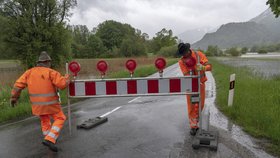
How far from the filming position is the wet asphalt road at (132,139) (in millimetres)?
4191

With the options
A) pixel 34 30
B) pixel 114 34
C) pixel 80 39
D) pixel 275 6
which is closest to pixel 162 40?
pixel 114 34

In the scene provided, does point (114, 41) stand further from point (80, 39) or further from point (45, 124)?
point (45, 124)

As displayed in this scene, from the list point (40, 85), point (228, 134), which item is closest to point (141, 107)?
point (228, 134)

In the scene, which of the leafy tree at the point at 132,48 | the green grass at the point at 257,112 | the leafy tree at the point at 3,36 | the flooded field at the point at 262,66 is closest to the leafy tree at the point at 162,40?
the leafy tree at the point at 132,48

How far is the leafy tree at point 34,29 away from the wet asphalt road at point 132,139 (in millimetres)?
23384

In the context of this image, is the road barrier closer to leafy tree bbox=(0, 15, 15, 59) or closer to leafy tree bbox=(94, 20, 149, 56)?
leafy tree bbox=(0, 15, 15, 59)

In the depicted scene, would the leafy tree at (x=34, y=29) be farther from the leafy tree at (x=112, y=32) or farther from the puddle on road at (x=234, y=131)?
the leafy tree at (x=112, y=32)

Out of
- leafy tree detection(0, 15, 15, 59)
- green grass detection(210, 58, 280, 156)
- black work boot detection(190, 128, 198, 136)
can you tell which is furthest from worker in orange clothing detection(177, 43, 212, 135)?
leafy tree detection(0, 15, 15, 59)

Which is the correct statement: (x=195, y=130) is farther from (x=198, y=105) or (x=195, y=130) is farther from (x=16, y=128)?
(x=16, y=128)

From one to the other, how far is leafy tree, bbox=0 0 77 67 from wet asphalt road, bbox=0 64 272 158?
921 inches

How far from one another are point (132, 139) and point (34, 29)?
26423mm

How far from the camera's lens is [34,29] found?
91.6ft

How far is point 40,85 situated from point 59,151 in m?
1.16

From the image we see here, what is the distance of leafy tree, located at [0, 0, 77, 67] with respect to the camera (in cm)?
2764
